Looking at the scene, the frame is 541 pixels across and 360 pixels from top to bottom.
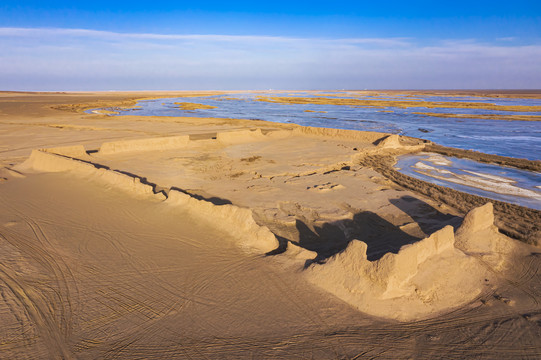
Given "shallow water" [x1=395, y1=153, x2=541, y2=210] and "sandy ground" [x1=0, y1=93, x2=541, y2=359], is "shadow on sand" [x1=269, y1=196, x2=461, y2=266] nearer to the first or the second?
"sandy ground" [x1=0, y1=93, x2=541, y2=359]

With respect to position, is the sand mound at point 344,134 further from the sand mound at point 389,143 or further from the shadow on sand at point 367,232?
the shadow on sand at point 367,232

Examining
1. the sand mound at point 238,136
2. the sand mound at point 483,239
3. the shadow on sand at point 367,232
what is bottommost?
the shadow on sand at point 367,232

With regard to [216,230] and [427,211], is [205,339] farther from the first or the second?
[427,211]

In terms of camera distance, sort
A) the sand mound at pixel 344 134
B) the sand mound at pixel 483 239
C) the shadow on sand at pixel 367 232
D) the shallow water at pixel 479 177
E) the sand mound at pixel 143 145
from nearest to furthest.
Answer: the sand mound at pixel 483 239 → the shadow on sand at pixel 367 232 → the shallow water at pixel 479 177 → the sand mound at pixel 143 145 → the sand mound at pixel 344 134

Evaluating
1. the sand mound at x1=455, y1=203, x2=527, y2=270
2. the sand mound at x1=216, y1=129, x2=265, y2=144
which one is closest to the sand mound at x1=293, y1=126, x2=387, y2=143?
the sand mound at x1=216, y1=129, x2=265, y2=144

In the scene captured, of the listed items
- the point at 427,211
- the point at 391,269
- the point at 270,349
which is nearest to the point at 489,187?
the point at 427,211

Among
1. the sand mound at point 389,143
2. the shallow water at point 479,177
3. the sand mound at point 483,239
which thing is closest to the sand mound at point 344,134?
the sand mound at point 389,143

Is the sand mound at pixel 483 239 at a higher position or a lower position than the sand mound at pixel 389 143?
lower
